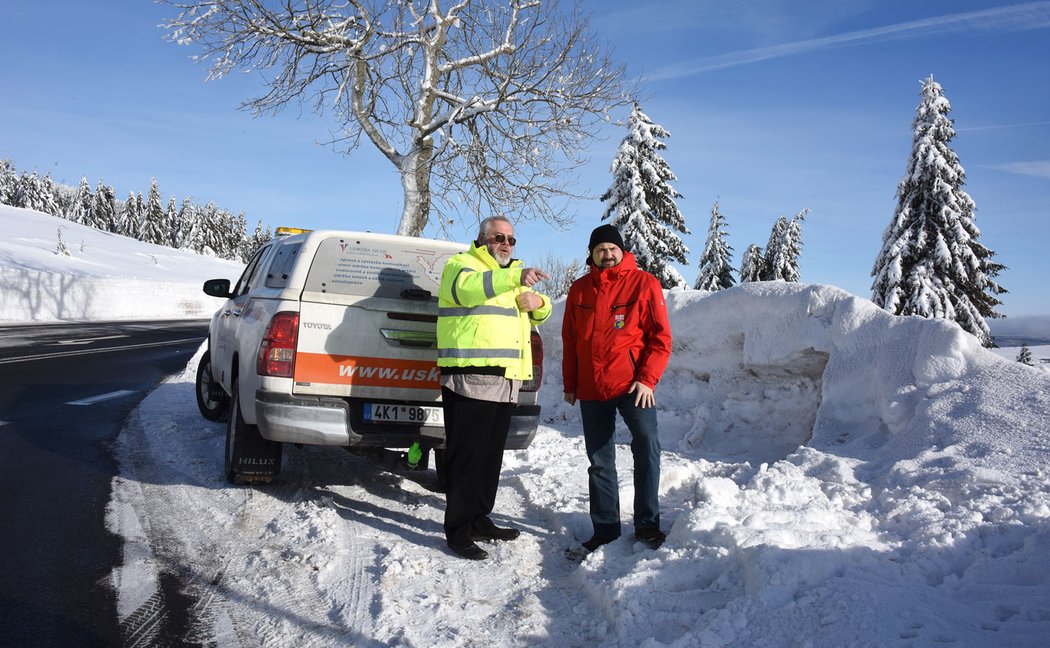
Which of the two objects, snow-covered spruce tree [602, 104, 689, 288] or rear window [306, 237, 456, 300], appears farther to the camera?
snow-covered spruce tree [602, 104, 689, 288]

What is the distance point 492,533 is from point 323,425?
1.25 metres

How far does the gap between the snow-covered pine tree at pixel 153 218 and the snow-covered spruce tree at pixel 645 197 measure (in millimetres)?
79288

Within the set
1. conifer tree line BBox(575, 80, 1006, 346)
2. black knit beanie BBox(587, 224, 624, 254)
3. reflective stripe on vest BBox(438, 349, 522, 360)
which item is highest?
conifer tree line BBox(575, 80, 1006, 346)

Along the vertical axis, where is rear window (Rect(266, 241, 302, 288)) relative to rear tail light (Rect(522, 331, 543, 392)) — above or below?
above

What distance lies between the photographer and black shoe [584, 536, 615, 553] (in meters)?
4.00

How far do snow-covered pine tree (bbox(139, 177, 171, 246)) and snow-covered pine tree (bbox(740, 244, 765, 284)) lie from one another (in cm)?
7467

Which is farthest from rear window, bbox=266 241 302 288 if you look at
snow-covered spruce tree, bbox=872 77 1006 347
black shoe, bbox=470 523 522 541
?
snow-covered spruce tree, bbox=872 77 1006 347

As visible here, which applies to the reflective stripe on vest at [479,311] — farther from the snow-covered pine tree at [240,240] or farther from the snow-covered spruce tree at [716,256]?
the snow-covered pine tree at [240,240]

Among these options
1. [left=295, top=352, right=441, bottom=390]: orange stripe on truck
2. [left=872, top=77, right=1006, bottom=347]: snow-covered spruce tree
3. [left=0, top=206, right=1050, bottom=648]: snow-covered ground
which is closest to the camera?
[left=0, top=206, right=1050, bottom=648]: snow-covered ground

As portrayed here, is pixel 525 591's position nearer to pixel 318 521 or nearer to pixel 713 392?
pixel 318 521

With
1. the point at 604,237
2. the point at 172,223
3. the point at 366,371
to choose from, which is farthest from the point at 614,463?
the point at 172,223

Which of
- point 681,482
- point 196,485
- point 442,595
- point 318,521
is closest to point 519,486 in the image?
point 681,482

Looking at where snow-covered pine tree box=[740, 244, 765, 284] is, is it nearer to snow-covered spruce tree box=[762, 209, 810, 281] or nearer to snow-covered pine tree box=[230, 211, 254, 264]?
snow-covered spruce tree box=[762, 209, 810, 281]

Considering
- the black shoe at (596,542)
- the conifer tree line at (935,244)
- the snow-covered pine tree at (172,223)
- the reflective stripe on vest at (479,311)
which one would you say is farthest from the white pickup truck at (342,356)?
the snow-covered pine tree at (172,223)
